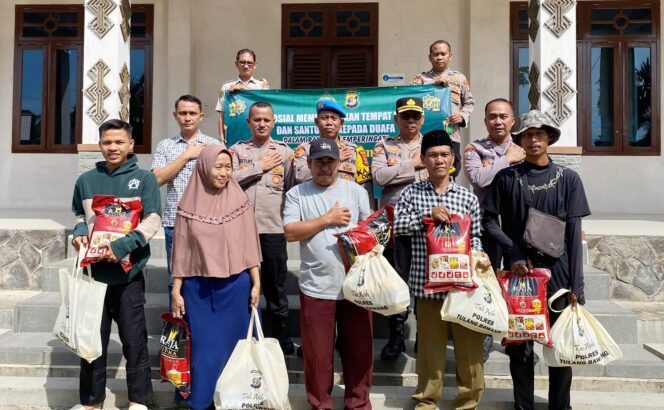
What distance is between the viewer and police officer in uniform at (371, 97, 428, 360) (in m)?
3.90

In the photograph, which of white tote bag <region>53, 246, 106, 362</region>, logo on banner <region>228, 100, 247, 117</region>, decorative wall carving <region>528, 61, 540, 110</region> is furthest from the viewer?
logo on banner <region>228, 100, 247, 117</region>

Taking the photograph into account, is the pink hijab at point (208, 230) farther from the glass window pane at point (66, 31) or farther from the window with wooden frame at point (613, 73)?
the glass window pane at point (66, 31)

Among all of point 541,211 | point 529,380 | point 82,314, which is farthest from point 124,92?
point 529,380

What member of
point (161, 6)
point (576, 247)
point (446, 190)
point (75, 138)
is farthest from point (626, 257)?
point (75, 138)

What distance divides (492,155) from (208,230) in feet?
6.64

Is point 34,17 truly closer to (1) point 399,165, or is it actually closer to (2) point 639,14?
Answer: (1) point 399,165

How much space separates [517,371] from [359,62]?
581cm

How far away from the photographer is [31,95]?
8.66 meters

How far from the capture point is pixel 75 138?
859cm

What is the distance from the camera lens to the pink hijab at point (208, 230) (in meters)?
3.23

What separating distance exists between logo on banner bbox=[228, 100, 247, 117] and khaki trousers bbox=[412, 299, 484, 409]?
11.1 ft

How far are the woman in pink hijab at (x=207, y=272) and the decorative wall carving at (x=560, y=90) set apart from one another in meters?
3.87

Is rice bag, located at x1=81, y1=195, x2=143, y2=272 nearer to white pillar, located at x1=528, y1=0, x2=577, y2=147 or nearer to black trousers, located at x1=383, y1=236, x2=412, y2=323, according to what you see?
black trousers, located at x1=383, y1=236, x2=412, y2=323

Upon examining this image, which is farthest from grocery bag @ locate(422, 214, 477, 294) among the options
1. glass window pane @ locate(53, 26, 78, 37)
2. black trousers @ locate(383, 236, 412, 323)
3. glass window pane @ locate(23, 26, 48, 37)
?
glass window pane @ locate(23, 26, 48, 37)
